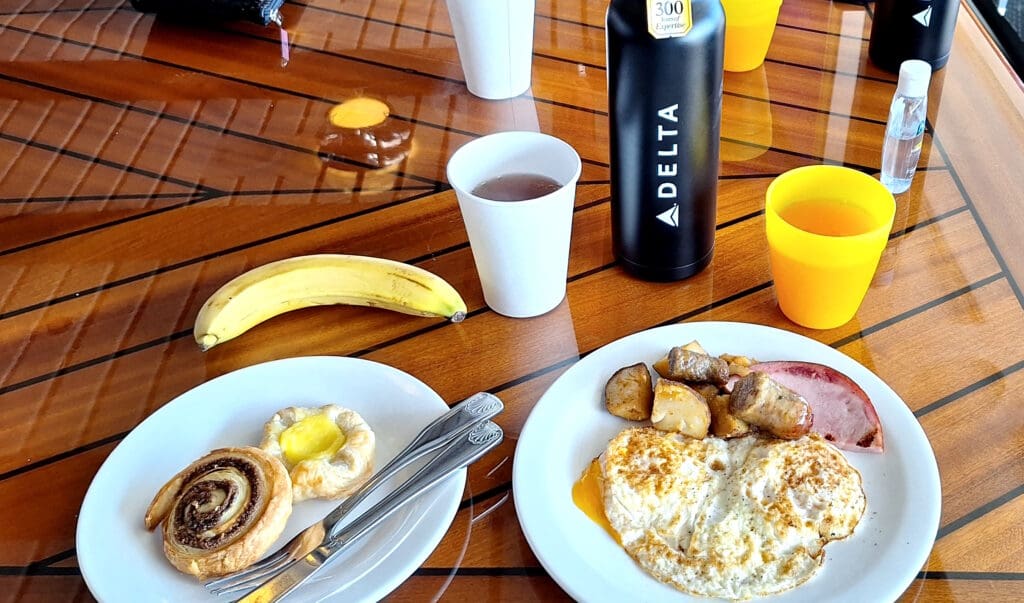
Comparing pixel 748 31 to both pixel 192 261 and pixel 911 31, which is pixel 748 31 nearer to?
pixel 911 31

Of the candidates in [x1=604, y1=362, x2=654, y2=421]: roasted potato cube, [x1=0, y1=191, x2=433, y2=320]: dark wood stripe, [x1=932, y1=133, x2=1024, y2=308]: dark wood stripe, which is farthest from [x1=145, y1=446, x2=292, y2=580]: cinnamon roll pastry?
[x1=932, y1=133, x2=1024, y2=308]: dark wood stripe

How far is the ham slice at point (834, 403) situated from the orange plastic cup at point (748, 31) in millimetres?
642

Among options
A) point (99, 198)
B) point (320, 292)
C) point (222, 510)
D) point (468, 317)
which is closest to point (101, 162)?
point (99, 198)

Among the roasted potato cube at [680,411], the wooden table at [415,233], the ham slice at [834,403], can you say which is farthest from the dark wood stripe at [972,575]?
the roasted potato cube at [680,411]

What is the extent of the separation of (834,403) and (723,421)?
0.11 m

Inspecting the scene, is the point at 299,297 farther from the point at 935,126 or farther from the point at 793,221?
the point at 935,126

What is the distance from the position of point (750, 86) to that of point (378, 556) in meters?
1.02

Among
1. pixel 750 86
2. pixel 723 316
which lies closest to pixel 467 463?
pixel 723 316

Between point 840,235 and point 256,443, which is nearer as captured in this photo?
point 256,443

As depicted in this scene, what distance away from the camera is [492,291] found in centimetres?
111

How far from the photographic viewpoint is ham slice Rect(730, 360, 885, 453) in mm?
897

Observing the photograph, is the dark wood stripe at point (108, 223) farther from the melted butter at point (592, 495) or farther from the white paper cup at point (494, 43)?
the melted butter at point (592, 495)

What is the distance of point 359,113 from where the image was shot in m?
1.54

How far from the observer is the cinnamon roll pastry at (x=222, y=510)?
820 mm
